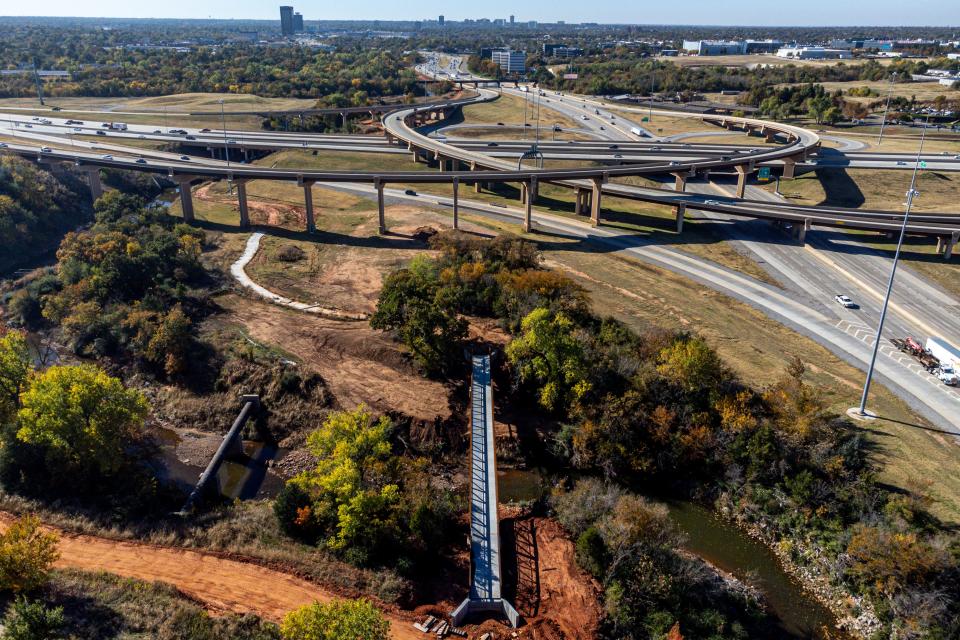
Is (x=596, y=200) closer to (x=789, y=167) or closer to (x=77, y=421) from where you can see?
(x=789, y=167)

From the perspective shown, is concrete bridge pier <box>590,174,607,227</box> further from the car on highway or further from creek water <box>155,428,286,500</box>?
creek water <box>155,428,286,500</box>

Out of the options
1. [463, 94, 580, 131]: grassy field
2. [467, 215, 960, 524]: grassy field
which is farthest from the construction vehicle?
[463, 94, 580, 131]: grassy field

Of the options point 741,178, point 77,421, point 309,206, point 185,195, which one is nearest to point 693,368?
point 77,421

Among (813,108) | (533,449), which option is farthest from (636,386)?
(813,108)

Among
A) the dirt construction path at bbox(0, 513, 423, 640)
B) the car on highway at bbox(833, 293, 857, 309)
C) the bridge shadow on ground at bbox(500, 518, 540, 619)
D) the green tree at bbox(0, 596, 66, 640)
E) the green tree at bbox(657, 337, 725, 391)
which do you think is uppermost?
the green tree at bbox(657, 337, 725, 391)

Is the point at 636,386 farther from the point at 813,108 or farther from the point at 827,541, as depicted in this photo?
the point at 813,108

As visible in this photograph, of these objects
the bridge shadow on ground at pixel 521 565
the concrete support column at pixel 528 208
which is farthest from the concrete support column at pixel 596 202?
the bridge shadow on ground at pixel 521 565

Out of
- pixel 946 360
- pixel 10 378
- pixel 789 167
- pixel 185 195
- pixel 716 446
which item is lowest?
pixel 716 446

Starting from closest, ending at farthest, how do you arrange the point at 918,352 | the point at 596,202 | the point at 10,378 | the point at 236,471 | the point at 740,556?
the point at 740,556, the point at 10,378, the point at 236,471, the point at 918,352, the point at 596,202
